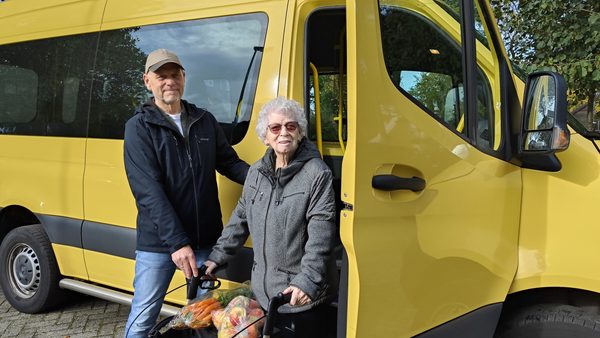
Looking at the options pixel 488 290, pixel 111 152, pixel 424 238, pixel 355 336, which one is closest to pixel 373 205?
pixel 424 238

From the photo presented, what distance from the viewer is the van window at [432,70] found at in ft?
6.59

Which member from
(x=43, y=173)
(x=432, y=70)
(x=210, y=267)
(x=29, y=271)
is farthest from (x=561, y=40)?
(x=29, y=271)

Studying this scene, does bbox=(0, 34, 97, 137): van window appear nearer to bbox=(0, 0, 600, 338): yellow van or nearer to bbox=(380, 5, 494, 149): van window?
bbox=(0, 0, 600, 338): yellow van

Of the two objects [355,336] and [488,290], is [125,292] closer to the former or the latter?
[355,336]

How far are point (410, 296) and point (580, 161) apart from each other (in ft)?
3.01

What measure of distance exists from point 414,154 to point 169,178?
1209 mm

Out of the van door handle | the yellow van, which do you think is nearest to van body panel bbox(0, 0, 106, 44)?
the yellow van

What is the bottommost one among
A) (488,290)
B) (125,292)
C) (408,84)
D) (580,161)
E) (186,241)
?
(125,292)

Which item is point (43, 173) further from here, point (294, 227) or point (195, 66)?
point (294, 227)

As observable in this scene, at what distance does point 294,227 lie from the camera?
82.0 inches

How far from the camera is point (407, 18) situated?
2.14 meters

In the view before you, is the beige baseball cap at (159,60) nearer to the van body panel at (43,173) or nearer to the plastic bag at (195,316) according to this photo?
the plastic bag at (195,316)

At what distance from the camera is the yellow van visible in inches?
71.1

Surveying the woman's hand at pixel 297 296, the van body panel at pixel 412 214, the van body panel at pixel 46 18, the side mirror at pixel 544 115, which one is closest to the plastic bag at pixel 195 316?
the woman's hand at pixel 297 296
